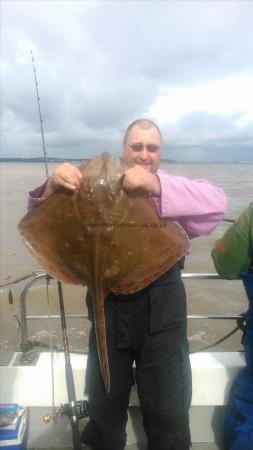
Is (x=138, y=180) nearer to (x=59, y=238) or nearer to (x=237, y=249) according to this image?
(x=59, y=238)

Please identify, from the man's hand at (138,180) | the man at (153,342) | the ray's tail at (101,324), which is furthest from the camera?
the man at (153,342)

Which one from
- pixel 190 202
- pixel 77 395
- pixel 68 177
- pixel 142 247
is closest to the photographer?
pixel 68 177

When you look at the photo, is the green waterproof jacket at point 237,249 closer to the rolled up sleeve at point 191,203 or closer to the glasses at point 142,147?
the rolled up sleeve at point 191,203

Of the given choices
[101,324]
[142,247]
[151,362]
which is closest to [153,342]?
[151,362]

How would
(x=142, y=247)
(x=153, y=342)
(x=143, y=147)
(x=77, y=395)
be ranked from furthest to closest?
(x=77, y=395) < (x=143, y=147) < (x=153, y=342) < (x=142, y=247)

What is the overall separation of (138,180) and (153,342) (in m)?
1.21

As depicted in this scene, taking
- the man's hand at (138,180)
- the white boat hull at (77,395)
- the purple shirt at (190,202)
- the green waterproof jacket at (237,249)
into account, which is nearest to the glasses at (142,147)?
the purple shirt at (190,202)

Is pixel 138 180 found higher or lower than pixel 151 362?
higher

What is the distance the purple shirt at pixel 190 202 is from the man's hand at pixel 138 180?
4.9 inches

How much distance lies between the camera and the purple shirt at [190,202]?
2.35 m

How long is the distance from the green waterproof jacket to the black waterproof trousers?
1.24 feet

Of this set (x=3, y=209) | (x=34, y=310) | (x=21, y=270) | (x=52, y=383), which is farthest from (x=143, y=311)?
(x=3, y=209)

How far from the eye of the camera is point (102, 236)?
2.20 meters

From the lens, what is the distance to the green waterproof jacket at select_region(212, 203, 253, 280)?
2.74 m
